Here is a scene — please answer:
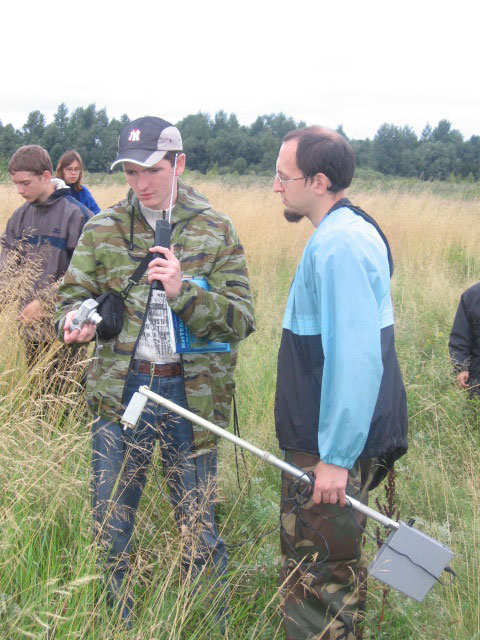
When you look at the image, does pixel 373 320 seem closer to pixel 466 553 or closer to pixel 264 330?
pixel 466 553

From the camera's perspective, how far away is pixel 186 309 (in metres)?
2.36

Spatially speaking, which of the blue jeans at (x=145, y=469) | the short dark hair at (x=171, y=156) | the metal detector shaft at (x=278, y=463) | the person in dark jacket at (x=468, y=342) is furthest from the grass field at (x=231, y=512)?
the short dark hair at (x=171, y=156)

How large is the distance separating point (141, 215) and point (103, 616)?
4.64 ft

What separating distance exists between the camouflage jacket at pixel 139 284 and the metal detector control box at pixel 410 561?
0.82 metres

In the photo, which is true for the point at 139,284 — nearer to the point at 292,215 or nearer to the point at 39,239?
the point at 292,215

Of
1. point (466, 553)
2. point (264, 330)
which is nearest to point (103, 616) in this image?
point (466, 553)

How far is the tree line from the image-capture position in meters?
30.7

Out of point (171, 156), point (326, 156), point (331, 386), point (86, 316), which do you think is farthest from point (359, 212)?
point (86, 316)

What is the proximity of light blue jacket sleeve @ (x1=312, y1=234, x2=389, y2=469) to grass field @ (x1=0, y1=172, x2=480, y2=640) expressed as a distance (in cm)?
71

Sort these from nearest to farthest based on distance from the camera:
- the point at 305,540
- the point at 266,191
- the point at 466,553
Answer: the point at 305,540, the point at 466,553, the point at 266,191

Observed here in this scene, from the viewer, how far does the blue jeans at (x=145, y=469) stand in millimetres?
2514

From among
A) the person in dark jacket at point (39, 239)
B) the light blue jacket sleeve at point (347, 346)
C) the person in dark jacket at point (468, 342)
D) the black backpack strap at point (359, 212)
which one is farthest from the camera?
the person in dark jacket at point (468, 342)

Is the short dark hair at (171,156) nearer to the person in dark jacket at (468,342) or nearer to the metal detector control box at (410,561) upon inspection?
the metal detector control box at (410,561)

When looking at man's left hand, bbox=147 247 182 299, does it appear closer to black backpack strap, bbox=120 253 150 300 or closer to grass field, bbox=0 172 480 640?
black backpack strap, bbox=120 253 150 300
